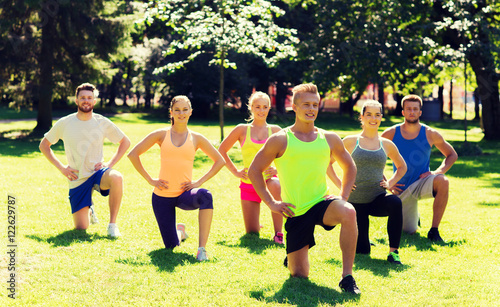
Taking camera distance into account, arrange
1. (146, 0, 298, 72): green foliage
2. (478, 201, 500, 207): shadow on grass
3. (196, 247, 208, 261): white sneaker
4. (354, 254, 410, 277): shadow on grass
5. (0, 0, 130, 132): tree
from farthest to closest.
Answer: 1. (0, 0, 130, 132): tree
2. (146, 0, 298, 72): green foliage
3. (478, 201, 500, 207): shadow on grass
4. (196, 247, 208, 261): white sneaker
5. (354, 254, 410, 277): shadow on grass

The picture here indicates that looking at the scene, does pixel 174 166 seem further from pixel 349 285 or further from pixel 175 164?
pixel 349 285

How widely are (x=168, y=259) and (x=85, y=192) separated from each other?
6.62 feet

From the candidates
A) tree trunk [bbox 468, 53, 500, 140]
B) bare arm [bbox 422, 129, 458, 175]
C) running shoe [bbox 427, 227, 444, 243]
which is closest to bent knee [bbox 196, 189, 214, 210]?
running shoe [bbox 427, 227, 444, 243]

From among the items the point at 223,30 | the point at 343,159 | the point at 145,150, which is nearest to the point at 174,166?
the point at 145,150

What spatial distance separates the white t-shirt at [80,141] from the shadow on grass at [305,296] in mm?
3637

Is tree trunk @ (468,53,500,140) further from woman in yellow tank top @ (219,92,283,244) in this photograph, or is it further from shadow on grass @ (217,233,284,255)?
shadow on grass @ (217,233,284,255)

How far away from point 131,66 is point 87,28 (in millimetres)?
22741

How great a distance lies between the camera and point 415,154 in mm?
8359

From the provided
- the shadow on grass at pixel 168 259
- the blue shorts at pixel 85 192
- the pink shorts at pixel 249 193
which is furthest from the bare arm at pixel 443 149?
the blue shorts at pixel 85 192

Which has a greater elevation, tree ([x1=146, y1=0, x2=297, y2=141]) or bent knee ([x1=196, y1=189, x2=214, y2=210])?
tree ([x1=146, y1=0, x2=297, y2=141])

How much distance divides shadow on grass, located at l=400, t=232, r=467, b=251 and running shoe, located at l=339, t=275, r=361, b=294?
232cm

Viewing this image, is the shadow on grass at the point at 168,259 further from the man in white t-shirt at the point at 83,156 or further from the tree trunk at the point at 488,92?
the tree trunk at the point at 488,92

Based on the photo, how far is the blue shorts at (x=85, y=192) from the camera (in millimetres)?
8102

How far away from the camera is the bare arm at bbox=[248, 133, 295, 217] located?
221 inches
